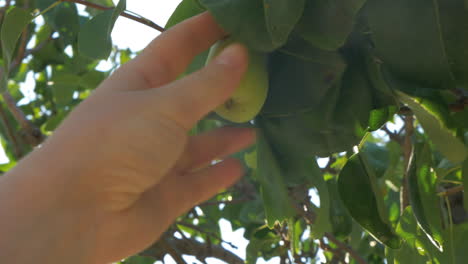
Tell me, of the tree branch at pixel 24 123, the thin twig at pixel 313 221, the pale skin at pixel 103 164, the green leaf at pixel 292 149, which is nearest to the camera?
the pale skin at pixel 103 164

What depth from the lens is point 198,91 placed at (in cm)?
76

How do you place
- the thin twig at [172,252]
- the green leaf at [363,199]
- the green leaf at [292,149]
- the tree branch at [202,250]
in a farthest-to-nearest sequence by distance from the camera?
1. the tree branch at [202,250]
2. the thin twig at [172,252]
3. the green leaf at [363,199]
4. the green leaf at [292,149]

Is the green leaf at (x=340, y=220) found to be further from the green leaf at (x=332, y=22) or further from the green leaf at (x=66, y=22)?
the green leaf at (x=332, y=22)

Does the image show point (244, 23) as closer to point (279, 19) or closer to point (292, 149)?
point (279, 19)

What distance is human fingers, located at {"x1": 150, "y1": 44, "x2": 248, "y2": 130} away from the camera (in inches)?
29.3

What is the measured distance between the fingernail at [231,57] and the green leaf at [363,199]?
358 millimetres

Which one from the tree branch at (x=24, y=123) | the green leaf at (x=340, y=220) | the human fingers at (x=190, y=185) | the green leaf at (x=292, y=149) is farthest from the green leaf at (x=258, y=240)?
the human fingers at (x=190, y=185)

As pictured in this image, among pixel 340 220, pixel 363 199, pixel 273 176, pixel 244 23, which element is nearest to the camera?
pixel 244 23

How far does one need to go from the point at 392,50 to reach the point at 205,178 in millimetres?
294

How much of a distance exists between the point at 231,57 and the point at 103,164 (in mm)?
196

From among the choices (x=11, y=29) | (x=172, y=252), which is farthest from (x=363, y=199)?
(x=172, y=252)

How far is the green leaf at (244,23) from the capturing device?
84 centimetres

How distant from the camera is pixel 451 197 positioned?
184cm

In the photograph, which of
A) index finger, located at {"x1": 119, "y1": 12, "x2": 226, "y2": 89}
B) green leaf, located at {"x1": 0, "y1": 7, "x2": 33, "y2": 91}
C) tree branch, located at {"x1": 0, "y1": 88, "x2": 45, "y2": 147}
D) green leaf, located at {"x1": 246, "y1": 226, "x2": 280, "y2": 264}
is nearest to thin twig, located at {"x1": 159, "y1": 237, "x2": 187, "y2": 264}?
green leaf, located at {"x1": 246, "y1": 226, "x2": 280, "y2": 264}
